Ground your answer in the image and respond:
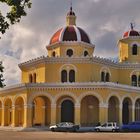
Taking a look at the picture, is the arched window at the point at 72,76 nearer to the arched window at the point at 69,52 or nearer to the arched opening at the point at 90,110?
the arched window at the point at 69,52

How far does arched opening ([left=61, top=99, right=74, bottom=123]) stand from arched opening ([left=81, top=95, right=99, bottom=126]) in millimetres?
1419

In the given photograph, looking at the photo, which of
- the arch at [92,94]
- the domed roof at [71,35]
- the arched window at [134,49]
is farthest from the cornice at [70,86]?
the arched window at [134,49]

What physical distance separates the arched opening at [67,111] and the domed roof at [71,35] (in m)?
9.84

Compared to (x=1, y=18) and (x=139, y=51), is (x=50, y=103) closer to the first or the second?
(x=139, y=51)

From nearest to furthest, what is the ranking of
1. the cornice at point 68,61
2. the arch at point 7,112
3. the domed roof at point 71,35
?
the cornice at point 68,61
the arch at point 7,112
the domed roof at point 71,35

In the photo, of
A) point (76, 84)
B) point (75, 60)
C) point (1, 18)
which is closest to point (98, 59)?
point (75, 60)

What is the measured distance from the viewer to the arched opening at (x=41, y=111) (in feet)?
173

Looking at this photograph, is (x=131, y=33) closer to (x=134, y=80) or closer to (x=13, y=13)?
(x=134, y=80)

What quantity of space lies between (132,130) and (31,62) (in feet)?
60.3

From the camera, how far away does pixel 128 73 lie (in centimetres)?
6062

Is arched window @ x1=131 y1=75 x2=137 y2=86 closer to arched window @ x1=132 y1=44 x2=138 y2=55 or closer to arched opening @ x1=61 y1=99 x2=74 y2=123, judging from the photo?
arched window @ x1=132 y1=44 x2=138 y2=55

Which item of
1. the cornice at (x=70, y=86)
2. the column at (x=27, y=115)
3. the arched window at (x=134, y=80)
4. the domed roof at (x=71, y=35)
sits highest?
the domed roof at (x=71, y=35)

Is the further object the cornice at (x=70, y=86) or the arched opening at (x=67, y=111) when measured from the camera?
the arched opening at (x=67, y=111)

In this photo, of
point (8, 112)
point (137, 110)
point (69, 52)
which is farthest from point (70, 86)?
point (137, 110)
